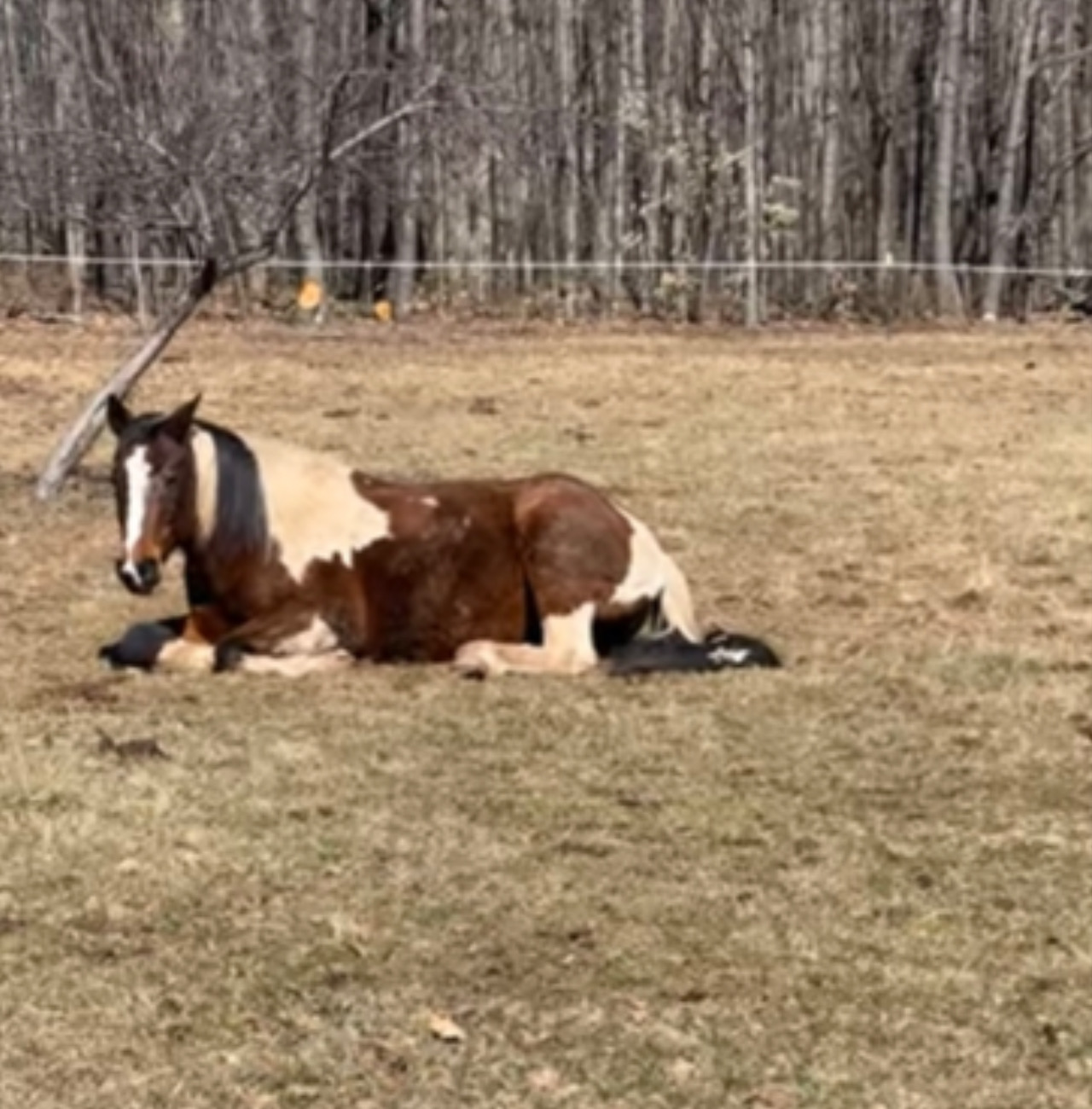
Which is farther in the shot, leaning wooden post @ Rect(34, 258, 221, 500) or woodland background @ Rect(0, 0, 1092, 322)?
woodland background @ Rect(0, 0, 1092, 322)

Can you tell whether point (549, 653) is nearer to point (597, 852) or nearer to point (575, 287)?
point (597, 852)

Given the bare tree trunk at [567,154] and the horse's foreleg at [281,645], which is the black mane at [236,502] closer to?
the horse's foreleg at [281,645]

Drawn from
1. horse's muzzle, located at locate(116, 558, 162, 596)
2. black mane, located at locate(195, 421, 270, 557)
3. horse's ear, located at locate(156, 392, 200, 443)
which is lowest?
horse's muzzle, located at locate(116, 558, 162, 596)

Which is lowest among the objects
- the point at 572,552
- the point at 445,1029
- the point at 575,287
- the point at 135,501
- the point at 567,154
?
the point at 575,287

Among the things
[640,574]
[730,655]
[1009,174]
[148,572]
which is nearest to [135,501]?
[148,572]

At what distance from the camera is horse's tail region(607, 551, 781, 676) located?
7.38 metres

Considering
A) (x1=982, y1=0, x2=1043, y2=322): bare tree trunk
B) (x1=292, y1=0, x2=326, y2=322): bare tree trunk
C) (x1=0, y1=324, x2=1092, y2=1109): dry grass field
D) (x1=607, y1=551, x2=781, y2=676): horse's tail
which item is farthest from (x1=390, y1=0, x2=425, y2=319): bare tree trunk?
(x1=607, y1=551, x2=781, y2=676): horse's tail

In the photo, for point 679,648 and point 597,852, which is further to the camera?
point 679,648

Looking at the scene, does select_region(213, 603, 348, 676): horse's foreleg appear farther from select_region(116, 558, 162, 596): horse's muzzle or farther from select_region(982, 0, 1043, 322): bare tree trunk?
select_region(982, 0, 1043, 322): bare tree trunk

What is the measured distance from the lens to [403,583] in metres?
7.49

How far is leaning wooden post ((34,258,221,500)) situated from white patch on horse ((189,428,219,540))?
2.88 meters

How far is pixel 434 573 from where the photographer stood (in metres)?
7.48

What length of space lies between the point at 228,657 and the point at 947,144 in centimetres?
1447

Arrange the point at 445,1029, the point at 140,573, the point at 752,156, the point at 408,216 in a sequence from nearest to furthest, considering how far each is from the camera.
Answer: the point at 445,1029 < the point at 140,573 < the point at 408,216 < the point at 752,156
